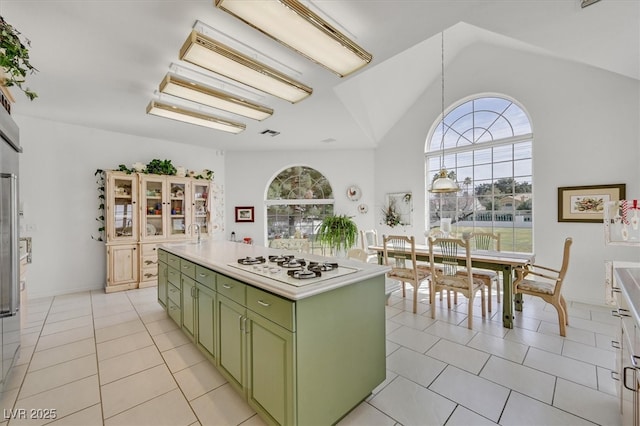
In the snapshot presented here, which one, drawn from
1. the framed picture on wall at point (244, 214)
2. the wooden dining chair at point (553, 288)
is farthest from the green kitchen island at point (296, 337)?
the framed picture on wall at point (244, 214)

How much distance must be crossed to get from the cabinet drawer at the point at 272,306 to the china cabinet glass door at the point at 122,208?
12.4 feet

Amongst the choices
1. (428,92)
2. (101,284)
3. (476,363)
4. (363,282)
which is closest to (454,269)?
(476,363)

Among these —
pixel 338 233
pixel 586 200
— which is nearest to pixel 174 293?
pixel 338 233

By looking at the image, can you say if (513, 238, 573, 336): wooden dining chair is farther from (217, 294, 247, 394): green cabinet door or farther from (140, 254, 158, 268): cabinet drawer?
(140, 254, 158, 268): cabinet drawer

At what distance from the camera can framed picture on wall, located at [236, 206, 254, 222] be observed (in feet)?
19.0

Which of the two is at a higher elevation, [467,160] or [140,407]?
[467,160]

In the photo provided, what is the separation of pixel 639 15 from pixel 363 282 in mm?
2863

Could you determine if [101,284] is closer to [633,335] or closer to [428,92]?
[633,335]

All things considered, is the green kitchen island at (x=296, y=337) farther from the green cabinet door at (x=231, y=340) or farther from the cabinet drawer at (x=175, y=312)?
the cabinet drawer at (x=175, y=312)

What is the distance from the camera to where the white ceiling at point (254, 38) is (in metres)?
1.87

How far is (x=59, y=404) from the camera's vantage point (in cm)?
175

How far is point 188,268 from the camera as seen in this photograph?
2404 millimetres

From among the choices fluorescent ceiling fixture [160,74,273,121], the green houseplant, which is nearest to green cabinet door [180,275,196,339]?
fluorescent ceiling fixture [160,74,273,121]

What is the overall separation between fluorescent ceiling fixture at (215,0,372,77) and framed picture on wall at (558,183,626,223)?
3.47 m
